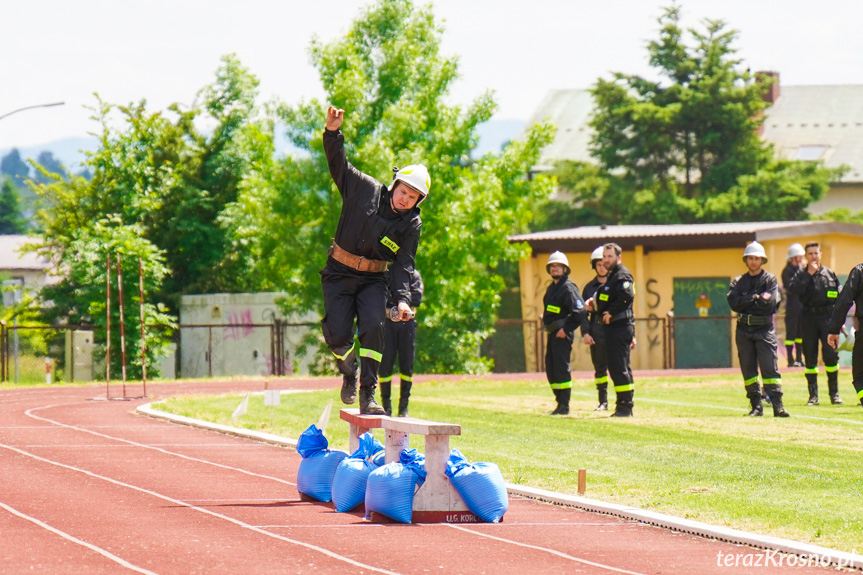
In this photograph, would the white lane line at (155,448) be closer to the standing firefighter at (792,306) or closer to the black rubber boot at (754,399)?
the black rubber boot at (754,399)

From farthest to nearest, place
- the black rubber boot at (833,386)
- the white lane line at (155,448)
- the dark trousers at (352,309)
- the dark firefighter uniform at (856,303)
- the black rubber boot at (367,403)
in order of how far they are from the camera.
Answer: the black rubber boot at (833,386), the dark firefighter uniform at (856,303), the white lane line at (155,448), the black rubber boot at (367,403), the dark trousers at (352,309)

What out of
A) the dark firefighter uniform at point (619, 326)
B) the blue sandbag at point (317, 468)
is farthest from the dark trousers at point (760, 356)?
the blue sandbag at point (317, 468)

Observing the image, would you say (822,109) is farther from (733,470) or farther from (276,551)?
(276,551)

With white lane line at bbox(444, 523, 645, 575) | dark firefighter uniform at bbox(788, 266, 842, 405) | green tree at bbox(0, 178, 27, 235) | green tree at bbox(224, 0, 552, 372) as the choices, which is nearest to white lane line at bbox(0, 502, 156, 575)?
white lane line at bbox(444, 523, 645, 575)

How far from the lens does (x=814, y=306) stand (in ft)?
60.6

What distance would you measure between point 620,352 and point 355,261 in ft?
25.1

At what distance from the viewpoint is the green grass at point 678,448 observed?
9078 mm

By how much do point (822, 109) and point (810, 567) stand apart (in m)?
64.3

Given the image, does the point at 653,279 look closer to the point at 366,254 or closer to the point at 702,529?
the point at 366,254

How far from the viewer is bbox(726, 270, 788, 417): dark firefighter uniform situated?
52.6 feet

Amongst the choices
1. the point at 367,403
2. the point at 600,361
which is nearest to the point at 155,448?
the point at 367,403

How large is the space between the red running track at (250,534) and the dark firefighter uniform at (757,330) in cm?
657

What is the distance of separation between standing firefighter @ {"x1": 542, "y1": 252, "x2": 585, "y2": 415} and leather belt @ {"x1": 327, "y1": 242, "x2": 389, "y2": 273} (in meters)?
7.66

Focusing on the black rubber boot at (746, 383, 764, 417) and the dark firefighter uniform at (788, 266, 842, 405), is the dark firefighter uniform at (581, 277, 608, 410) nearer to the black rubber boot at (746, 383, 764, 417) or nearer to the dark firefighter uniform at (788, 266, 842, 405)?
the black rubber boot at (746, 383, 764, 417)
